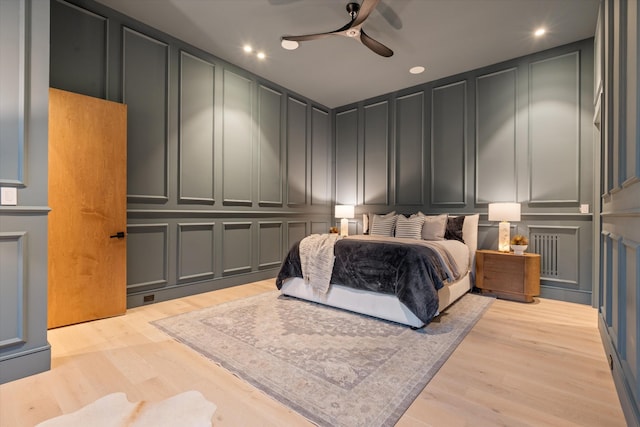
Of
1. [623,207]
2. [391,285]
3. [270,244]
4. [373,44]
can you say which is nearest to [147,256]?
[270,244]

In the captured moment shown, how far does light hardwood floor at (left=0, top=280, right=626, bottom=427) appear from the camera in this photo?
60.9 inches

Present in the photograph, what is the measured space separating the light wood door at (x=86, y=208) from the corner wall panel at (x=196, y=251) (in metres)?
0.70

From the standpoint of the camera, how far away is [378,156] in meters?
5.37

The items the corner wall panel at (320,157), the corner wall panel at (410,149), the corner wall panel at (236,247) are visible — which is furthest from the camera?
the corner wall panel at (320,157)

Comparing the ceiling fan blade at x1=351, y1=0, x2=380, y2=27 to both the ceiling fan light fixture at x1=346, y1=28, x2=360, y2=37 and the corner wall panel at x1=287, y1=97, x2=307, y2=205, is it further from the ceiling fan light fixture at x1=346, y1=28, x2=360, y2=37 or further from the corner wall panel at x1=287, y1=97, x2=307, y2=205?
the corner wall panel at x1=287, y1=97, x2=307, y2=205

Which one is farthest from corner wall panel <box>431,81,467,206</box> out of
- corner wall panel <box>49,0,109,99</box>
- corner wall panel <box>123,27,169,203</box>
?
corner wall panel <box>49,0,109,99</box>

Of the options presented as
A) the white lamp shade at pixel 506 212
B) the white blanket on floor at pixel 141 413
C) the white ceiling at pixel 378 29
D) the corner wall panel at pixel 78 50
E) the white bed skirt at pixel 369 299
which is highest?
the white ceiling at pixel 378 29

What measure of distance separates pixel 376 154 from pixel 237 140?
244cm

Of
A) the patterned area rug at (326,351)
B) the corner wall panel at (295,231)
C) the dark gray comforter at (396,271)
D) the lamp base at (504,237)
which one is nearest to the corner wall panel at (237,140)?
the corner wall panel at (295,231)

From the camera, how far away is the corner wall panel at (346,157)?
5699 millimetres

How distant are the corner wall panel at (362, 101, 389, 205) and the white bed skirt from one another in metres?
2.18

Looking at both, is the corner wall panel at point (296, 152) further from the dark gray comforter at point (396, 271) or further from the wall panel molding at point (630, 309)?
the wall panel molding at point (630, 309)

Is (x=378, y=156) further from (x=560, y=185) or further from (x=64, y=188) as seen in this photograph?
(x=64, y=188)

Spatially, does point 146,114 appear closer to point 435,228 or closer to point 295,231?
point 295,231
